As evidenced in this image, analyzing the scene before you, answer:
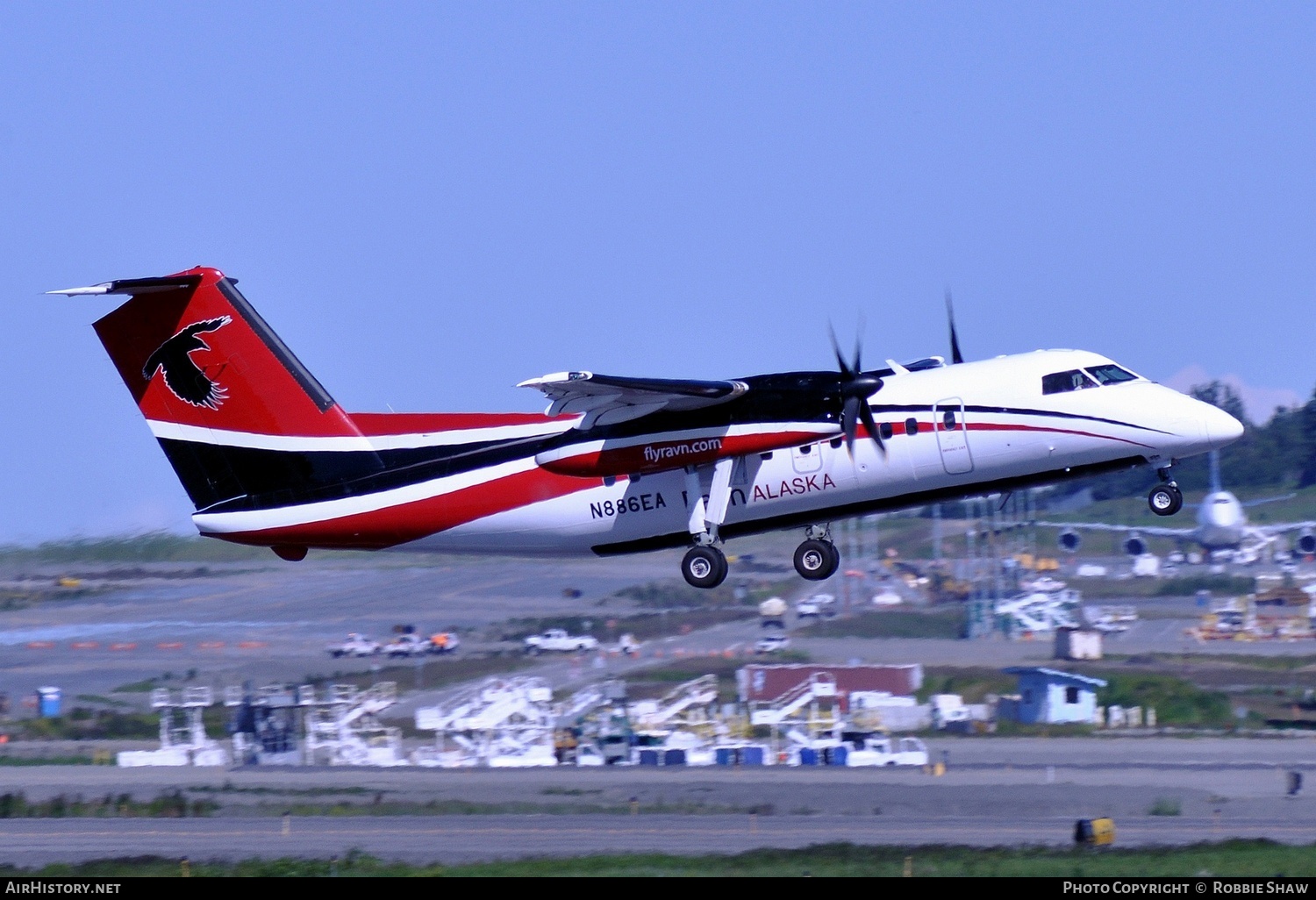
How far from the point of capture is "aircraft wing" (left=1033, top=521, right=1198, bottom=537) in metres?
59.1

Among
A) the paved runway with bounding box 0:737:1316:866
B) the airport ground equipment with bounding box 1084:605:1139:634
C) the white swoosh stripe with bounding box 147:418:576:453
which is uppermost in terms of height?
the white swoosh stripe with bounding box 147:418:576:453

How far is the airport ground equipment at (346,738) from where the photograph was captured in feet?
131

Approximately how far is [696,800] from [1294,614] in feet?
97.4

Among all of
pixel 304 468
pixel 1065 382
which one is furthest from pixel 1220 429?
pixel 304 468

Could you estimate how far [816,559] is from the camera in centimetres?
1936

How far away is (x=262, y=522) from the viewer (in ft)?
68.3

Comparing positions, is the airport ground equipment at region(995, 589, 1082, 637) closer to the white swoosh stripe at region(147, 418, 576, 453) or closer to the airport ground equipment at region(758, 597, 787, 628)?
the airport ground equipment at region(758, 597, 787, 628)

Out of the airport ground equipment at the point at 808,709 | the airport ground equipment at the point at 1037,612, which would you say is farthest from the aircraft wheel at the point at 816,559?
the airport ground equipment at the point at 1037,612

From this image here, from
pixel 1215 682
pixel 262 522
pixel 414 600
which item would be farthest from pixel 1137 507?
pixel 262 522

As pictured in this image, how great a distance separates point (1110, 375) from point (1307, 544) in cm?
4743

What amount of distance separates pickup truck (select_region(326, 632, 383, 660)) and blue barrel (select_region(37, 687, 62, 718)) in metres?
7.69

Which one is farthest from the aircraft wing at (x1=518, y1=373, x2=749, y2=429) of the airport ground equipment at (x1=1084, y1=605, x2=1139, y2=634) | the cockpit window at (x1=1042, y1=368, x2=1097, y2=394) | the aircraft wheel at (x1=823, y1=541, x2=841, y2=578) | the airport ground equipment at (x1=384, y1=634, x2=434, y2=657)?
the airport ground equipment at (x1=1084, y1=605, x2=1139, y2=634)

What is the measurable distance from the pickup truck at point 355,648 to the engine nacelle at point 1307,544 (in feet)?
120
